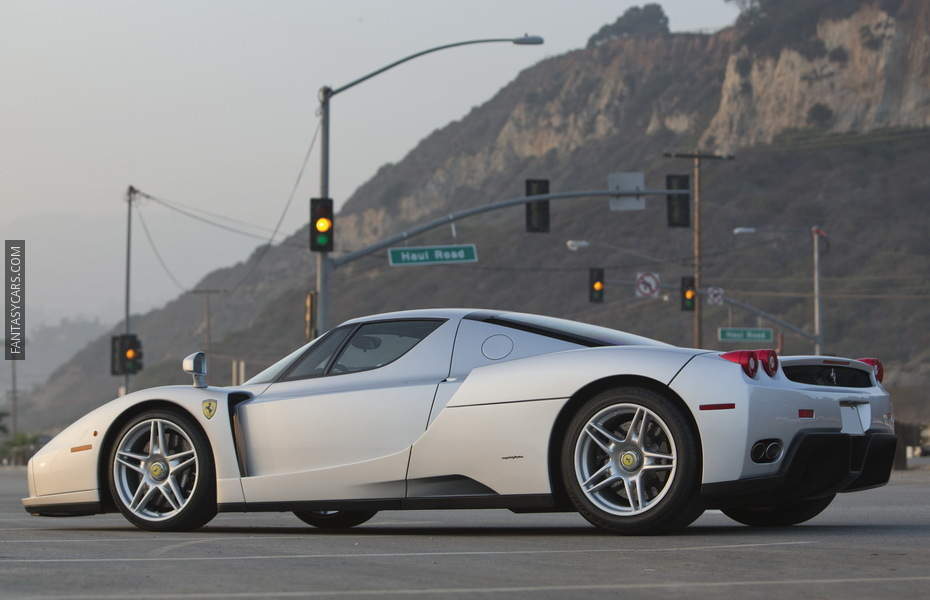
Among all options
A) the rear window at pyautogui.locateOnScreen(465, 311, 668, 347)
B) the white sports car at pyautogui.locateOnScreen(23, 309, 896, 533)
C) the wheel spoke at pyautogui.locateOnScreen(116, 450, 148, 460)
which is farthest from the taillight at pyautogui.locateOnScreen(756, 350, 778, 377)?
the wheel spoke at pyautogui.locateOnScreen(116, 450, 148, 460)

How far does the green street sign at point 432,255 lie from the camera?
101 feet

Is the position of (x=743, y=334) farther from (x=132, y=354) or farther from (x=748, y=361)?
(x=748, y=361)

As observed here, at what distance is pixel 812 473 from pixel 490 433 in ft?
5.83

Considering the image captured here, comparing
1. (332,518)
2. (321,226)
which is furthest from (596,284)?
(332,518)

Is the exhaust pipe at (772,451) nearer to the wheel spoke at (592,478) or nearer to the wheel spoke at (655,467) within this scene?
the wheel spoke at (655,467)

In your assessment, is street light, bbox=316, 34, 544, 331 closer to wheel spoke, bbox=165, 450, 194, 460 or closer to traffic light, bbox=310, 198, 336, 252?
traffic light, bbox=310, 198, 336, 252

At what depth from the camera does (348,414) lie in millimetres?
8930

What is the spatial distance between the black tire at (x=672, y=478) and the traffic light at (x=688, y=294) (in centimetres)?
3921

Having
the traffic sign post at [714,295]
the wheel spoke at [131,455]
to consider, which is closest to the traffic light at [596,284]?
the traffic sign post at [714,295]

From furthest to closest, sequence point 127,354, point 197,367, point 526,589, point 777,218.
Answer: point 777,218
point 127,354
point 197,367
point 526,589

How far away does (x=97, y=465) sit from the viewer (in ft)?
31.2

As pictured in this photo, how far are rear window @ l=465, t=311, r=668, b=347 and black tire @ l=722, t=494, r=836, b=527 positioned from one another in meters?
1.40

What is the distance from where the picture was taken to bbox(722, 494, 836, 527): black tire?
9.57m

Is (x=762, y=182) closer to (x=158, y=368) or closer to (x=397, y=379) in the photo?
(x=158, y=368)
